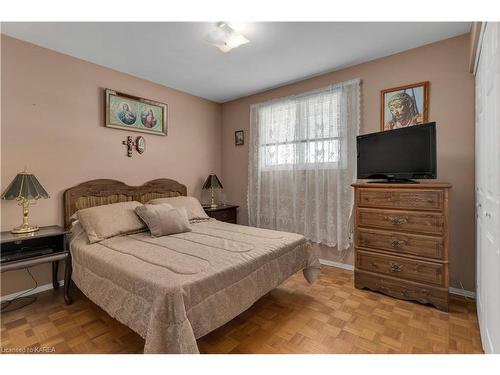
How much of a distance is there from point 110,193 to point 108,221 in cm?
71

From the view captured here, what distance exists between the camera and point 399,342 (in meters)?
1.67

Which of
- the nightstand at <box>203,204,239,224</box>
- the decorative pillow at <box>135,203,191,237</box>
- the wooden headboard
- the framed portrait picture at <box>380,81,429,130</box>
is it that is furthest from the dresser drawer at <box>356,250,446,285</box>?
the wooden headboard

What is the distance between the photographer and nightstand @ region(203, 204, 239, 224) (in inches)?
144

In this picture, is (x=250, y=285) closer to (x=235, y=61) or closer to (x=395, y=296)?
(x=395, y=296)

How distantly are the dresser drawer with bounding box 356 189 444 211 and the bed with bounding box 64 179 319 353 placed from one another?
2.53 ft

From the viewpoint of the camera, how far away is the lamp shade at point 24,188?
210 cm

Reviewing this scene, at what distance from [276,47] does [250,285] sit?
2.27m

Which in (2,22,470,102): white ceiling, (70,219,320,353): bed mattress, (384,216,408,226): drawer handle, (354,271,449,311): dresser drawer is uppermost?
(2,22,470,102): white ceiling

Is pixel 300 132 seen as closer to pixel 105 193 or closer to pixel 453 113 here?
pixel 453 113

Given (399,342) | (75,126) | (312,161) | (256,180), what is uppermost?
(75,126)

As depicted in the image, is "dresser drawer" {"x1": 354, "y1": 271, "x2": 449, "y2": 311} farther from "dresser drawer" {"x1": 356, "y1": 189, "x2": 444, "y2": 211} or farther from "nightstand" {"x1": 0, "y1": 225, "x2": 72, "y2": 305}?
"nightstand" {"x1": 0, "y1": 225, "x2": 72, "y2": 305}

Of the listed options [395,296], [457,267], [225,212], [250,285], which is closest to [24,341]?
[250,285]

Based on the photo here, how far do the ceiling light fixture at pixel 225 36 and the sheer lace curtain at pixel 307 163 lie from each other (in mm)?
1412

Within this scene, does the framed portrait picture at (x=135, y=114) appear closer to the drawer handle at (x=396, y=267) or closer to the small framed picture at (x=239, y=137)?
the small framed picture at (x=239, y=137)
